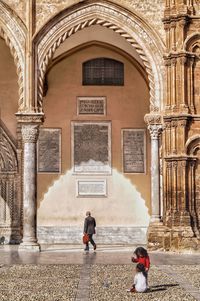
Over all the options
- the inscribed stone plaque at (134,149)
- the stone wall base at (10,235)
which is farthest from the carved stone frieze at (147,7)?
the stone wall base at (10,235)

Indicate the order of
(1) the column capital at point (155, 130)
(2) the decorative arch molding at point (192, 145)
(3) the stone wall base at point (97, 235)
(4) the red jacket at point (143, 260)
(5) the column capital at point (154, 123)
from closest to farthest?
(4) the red jacket at point (143, 260) → (2) the decorative arch molding at point (192, 145) → (5) the column capital at point (154, 123) → (1) the column capital at point (155, 130) → (3) the stone wall base at point (97, 235)

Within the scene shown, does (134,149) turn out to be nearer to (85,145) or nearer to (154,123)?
(85,145)

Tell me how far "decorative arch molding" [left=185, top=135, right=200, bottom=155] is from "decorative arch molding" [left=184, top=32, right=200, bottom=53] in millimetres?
2412

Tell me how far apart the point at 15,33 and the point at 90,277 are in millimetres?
8600

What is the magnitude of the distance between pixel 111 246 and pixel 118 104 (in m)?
4.80

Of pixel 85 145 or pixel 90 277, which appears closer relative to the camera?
pixel 90 277

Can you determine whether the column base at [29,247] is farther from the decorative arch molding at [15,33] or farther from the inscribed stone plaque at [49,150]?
the inscribed stone plaque at [49,150]

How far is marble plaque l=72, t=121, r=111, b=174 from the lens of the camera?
23.7 metres

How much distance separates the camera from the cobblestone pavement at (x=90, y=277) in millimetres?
11269

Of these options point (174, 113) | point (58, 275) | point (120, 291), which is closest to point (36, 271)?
point (58, 275)

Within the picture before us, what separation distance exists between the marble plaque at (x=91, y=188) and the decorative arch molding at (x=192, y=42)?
590cm

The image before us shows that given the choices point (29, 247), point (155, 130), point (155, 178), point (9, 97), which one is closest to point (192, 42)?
point (155, 130)

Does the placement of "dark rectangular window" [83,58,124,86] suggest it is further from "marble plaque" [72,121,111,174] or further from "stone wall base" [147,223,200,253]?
"stone wall base" [147,223,200,253]

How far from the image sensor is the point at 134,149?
939 inches
